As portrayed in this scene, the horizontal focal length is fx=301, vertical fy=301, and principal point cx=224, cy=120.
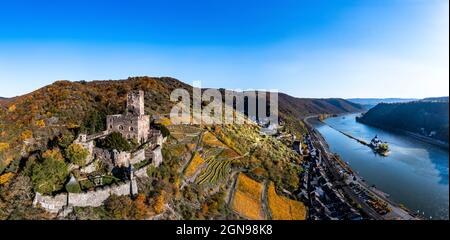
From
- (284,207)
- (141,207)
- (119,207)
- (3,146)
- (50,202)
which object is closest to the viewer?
(50,202)

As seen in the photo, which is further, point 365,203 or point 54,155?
point 365,203

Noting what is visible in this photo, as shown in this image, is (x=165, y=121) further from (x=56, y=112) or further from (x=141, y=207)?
(x=141, y=207)

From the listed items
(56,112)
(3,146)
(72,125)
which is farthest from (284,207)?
(56,112)

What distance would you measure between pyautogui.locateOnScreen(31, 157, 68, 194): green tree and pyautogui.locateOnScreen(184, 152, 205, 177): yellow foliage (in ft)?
14.2

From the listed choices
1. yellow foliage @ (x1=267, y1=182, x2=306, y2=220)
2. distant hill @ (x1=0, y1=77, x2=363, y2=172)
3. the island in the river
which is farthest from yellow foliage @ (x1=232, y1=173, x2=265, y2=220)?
the island in the river

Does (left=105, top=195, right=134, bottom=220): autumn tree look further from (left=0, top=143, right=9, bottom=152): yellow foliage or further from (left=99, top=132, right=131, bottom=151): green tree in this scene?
(left=0, top=143, right=9, bottom=152): yellow foliage

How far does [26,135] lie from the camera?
1096cm

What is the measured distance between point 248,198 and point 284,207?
174cm

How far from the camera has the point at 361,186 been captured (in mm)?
18422

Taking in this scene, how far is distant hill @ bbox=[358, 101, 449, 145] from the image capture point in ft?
74.6

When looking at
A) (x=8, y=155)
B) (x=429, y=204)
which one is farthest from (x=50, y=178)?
(x=429, y=204)

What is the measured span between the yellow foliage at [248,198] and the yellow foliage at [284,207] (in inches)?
20.8
